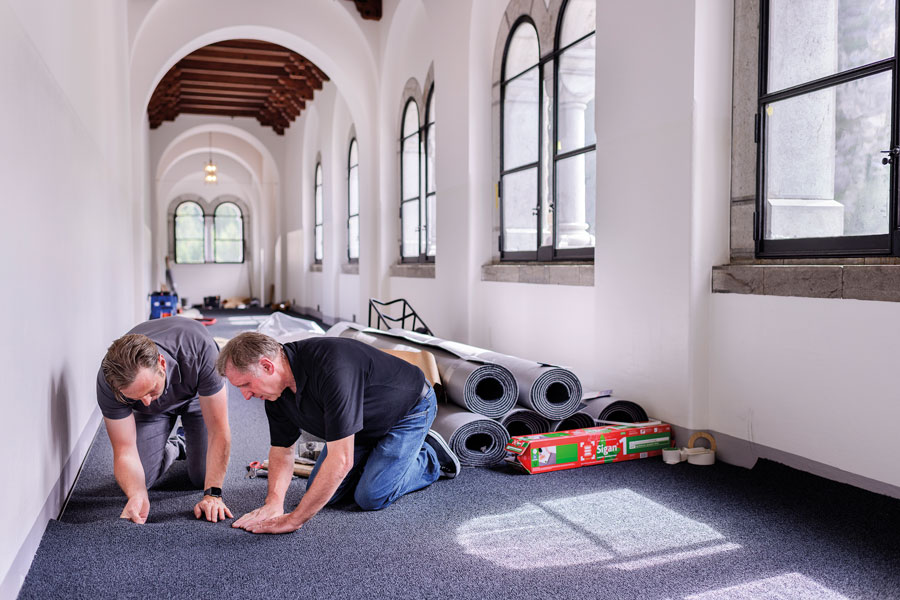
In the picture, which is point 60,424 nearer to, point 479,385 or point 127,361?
point 127,361

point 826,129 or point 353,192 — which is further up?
point 353,192

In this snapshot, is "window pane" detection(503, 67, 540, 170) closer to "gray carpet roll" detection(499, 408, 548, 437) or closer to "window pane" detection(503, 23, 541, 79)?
"window pane" detection(503, 23, 541, 79)

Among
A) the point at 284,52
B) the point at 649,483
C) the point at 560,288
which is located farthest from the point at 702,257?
the point at 284,52

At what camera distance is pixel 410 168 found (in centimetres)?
968

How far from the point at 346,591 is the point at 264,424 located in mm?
3011

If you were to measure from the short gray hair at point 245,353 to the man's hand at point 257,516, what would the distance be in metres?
0.73

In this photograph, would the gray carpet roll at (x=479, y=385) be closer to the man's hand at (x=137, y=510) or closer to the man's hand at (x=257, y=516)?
the man's hand at (x=257, y=516)

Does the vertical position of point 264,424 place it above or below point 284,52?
below

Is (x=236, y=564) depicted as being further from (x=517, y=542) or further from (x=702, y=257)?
(x=702, y=257)

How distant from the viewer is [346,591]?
100 inches

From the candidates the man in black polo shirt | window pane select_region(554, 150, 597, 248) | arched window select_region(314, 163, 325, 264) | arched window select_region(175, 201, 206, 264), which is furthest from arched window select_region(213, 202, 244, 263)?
the man in black polo shirt

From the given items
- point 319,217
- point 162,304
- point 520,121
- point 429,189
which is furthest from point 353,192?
point 520,121

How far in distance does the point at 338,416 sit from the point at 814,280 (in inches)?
91.4

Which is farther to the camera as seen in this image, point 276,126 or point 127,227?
point 276,126
